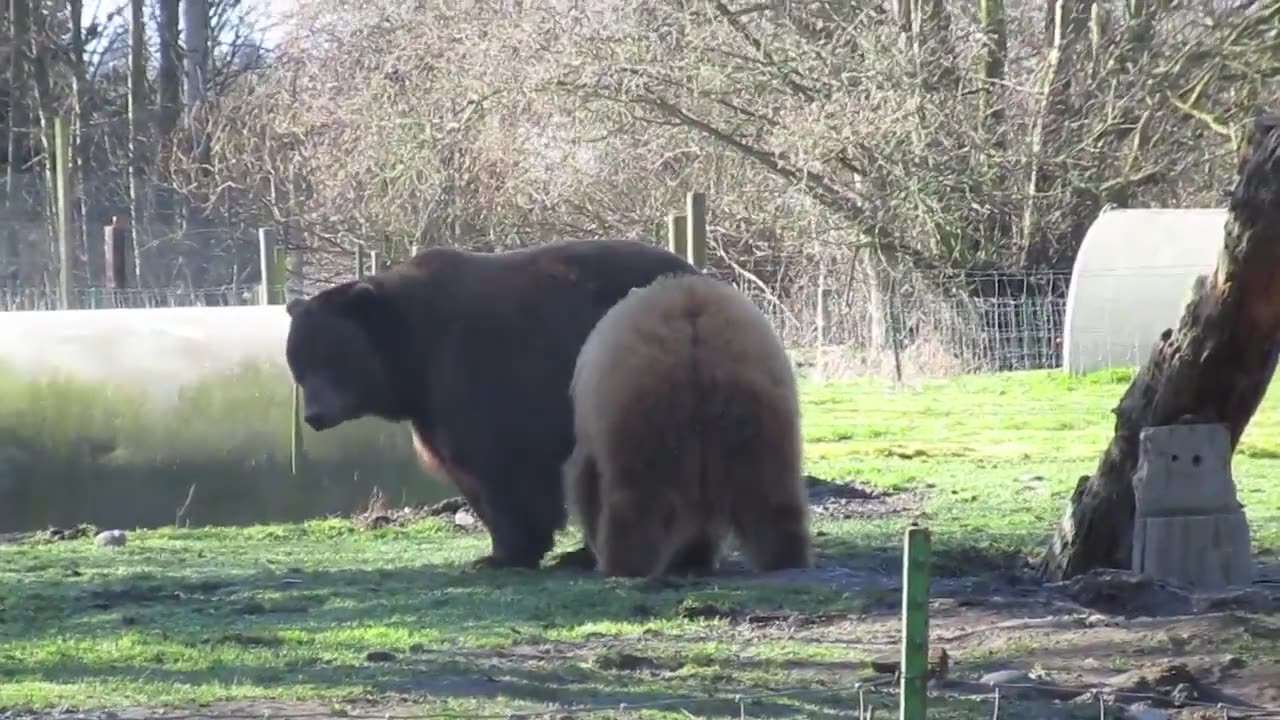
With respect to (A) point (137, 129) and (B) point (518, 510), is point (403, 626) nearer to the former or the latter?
(B) point (518, 510)

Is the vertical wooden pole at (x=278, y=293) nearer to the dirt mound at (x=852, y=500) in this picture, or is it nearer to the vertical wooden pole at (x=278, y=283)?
the vertical wooden pole at (x=278, y=283)

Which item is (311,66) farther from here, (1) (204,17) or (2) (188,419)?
(2) (188,419)

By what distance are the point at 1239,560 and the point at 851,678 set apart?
265 centimetres

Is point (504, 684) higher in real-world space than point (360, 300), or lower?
lower

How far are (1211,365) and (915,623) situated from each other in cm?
457

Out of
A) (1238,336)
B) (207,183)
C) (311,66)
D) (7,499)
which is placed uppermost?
(311,66)

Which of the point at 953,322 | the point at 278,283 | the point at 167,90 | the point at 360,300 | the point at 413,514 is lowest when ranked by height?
the point at 413,514

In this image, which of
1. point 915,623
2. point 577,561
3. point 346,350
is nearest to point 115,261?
point 346,350

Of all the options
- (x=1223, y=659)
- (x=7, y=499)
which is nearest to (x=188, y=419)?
(x=7, y=499)

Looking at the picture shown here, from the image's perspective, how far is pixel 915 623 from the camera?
157 inches

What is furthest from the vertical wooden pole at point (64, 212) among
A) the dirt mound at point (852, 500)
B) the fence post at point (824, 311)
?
the fence post at point (824, 311)

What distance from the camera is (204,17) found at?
36656 mm

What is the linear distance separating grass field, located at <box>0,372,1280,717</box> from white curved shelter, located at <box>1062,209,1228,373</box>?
9869mm

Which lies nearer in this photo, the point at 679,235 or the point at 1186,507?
the point at 1186,507
